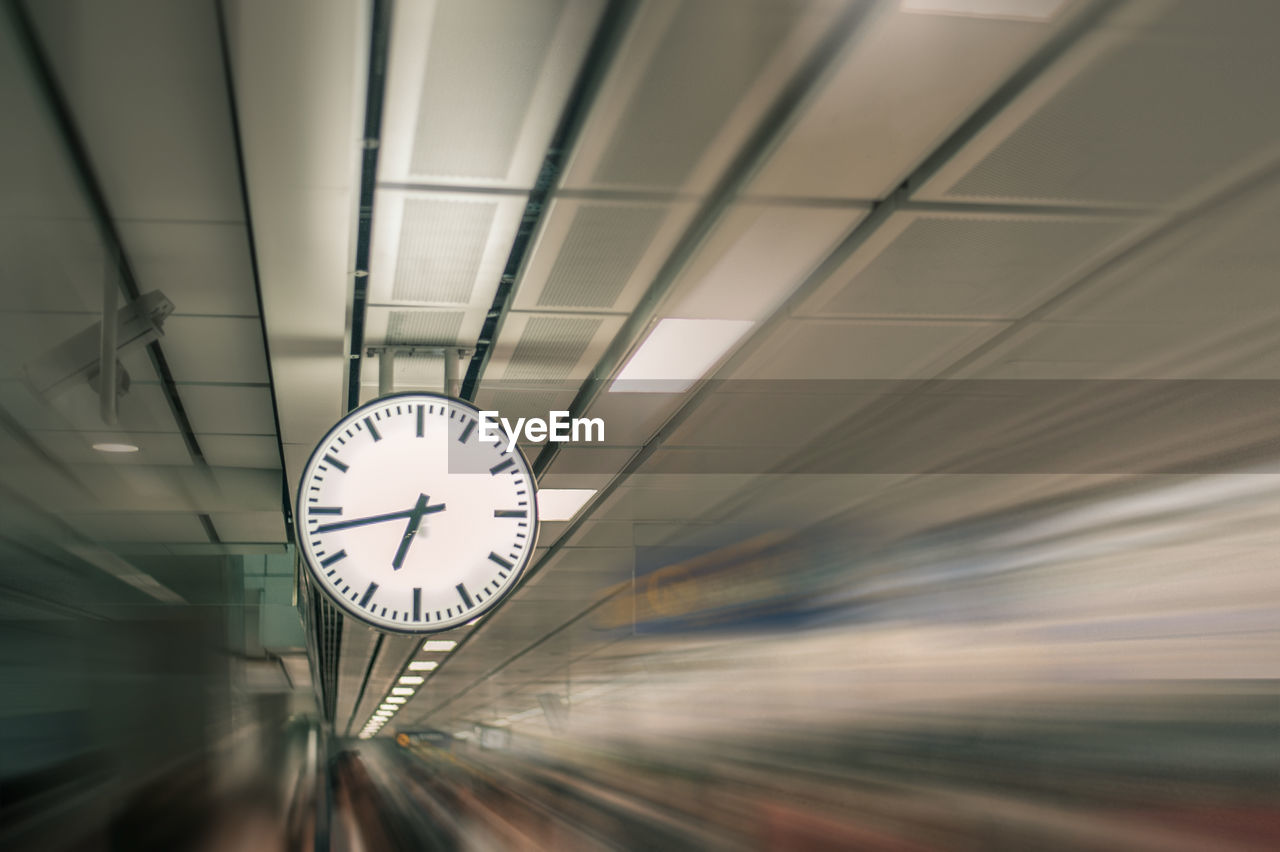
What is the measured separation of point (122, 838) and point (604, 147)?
7.49 feet

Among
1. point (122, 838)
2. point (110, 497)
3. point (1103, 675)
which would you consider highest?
point (110, 497)

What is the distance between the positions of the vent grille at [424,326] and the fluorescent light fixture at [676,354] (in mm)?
789

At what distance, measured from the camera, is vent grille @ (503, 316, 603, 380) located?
4.16m

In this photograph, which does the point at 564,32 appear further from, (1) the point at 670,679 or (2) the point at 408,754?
(2) the point at 408,754

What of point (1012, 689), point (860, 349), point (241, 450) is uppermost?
point (860, 349)

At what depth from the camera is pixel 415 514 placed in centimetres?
353

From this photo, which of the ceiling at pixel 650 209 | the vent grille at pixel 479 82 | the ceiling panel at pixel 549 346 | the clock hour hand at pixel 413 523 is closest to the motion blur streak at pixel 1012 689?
the ceiling at pixel 650 209

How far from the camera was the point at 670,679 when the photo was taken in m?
5.48

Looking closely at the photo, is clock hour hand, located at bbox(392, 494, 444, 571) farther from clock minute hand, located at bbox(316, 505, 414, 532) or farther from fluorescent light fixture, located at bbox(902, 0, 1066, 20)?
fluorescent light fixture, located at bbox(902, 0, 1066, 20)

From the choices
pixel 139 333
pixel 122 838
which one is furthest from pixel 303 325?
pixel 122 838

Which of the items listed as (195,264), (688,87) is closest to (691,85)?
(688,87)

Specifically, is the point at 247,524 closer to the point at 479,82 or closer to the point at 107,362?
the point at 107,362

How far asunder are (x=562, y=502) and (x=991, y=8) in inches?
195

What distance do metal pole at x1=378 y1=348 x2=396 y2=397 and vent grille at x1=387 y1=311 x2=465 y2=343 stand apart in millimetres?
68
